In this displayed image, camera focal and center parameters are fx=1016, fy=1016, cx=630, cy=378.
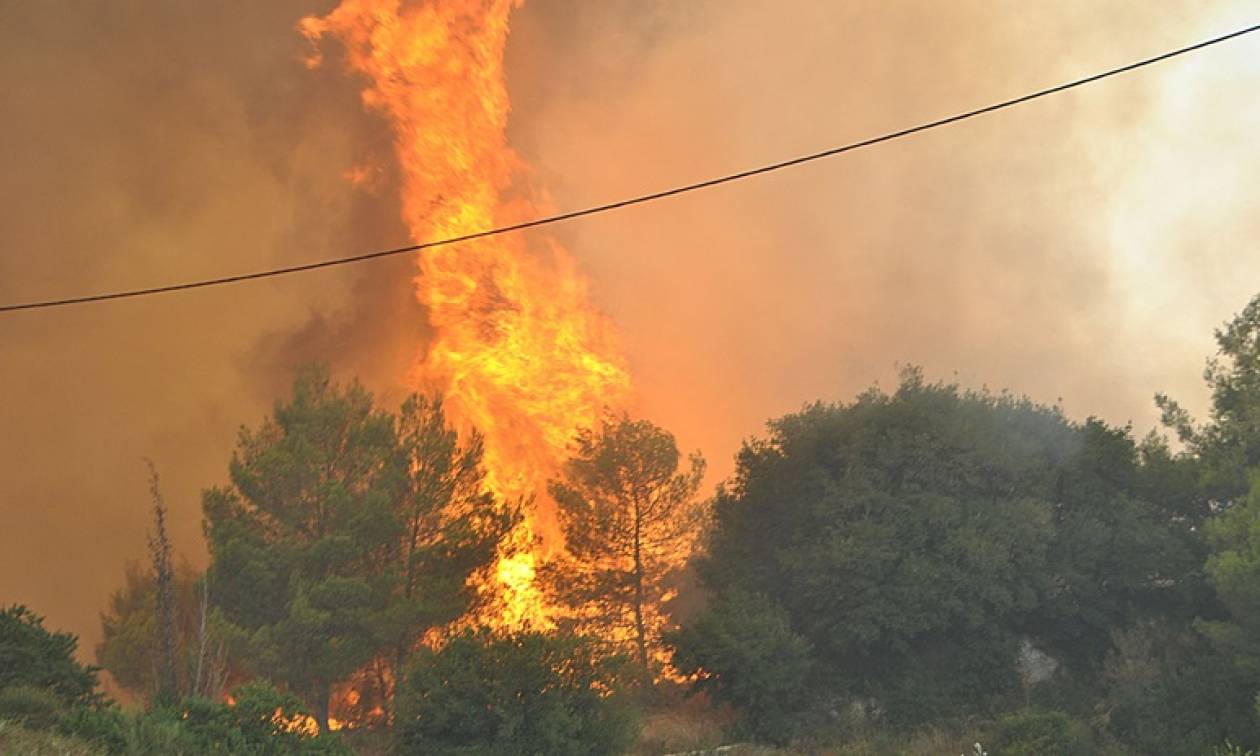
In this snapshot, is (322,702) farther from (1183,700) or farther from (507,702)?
(1183,700)

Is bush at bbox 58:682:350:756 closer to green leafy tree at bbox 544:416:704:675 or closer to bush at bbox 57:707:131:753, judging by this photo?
bush at bbox 57:707:131:753

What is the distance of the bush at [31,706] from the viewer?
59.7ft

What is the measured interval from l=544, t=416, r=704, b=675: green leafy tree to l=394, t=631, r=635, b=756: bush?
16383 millimetres

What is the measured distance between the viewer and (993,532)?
131 feet

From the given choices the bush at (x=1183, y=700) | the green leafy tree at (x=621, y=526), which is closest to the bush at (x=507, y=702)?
the green leafy tree at (x=621, y=526)

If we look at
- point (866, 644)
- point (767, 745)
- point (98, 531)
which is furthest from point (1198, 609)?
point (98, 531)

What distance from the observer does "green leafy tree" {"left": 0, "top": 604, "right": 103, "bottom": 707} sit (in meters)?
20.0

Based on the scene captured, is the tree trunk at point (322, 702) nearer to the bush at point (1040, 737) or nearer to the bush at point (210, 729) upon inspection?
the bush at point (210, 729)

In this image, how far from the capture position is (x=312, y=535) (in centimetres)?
3762

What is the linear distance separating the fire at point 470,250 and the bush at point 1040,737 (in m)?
21.6

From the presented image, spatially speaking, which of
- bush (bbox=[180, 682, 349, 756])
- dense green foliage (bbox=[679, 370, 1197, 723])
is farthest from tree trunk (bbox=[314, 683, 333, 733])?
bush (bbox=[180, 682, 349, 756])

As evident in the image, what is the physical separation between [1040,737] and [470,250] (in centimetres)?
3070

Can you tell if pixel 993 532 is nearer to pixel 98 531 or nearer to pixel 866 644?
pixel 866 644

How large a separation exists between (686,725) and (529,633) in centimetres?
1195
